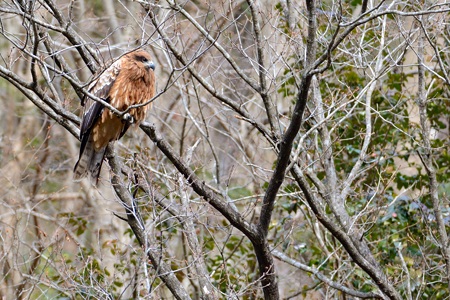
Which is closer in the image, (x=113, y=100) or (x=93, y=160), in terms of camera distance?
(x=113, y=100)

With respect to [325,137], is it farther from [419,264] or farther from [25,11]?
[25,11]

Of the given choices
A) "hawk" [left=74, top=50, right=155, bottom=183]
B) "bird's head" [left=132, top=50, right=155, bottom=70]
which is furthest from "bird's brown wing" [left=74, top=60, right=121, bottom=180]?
"bird's head" [left=132, top=50, right=155, bottom=70]

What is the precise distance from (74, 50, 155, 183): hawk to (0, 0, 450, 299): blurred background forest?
0.42ft

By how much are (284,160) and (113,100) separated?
1.84 meters

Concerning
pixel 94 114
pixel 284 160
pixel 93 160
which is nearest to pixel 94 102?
pixel 94 114

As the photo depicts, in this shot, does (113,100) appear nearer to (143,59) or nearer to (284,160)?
(143,59)

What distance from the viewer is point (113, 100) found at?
5809 millimetres

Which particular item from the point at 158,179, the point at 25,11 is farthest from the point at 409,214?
the point at 25,11

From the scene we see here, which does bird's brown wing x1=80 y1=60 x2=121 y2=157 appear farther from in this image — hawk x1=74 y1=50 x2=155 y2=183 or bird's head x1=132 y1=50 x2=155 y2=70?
bird's head x1=132 y1=50 x2=155 y2=70

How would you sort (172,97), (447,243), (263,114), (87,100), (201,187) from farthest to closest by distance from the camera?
(172,97), (263,114), (447,243), (87,100), (201,187)

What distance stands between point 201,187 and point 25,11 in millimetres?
1660

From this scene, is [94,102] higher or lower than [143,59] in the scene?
lower

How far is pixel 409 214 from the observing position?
709cm

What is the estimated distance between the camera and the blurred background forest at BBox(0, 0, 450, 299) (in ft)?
16.0
